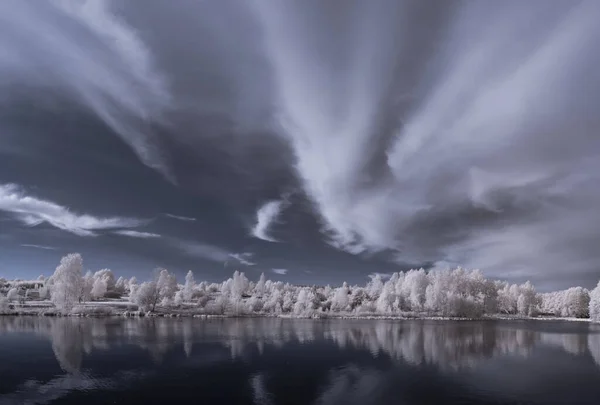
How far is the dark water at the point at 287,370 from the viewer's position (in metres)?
43.5

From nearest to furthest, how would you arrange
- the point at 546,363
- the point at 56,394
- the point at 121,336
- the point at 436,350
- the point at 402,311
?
the point at 56,394 → the point at 546,363 → the point at 436,350 → the point at 121,336 → the point at 402,311

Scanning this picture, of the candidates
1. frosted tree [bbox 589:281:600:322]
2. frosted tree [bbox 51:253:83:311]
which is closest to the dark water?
frosted tree [bbox 51:253:83:311]

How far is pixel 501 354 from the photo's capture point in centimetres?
7438

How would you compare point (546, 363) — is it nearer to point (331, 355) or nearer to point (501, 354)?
point (501, 354)

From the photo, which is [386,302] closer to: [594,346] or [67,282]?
[594,346]

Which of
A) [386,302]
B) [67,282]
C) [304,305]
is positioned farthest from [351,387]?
[386,302]

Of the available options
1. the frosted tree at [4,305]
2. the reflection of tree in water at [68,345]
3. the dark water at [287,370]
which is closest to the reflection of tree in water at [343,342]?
the reflection of tree in water at [68,345]

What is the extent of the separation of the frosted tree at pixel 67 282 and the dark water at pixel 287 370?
60.8m

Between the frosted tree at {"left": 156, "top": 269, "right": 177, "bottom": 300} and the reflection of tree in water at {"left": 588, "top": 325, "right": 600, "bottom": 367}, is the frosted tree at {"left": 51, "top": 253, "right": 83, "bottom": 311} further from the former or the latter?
the reflection of tree in water at {"left": 588, "top": 325, "right": 600, "bottom": 367}

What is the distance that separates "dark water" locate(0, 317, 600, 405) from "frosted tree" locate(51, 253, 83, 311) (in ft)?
199

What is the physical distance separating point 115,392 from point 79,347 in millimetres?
35725

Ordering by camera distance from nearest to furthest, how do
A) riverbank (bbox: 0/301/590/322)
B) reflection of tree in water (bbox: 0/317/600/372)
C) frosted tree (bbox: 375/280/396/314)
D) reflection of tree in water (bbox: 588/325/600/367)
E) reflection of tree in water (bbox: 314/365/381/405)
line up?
reflection of tree in water (bbox: 314/365/381/405)
reflection of tree in water (bbox: 0/317/600/372)
reflection of tree in water (bbox: 588/325/600/367)
riverbank (bbox: 0/301/590/322)
frosted tree (bbox: 375/280/396/314)

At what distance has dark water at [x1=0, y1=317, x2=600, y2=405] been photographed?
4350cm

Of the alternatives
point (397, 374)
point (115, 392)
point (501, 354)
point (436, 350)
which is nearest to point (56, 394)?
point (115, 392)
